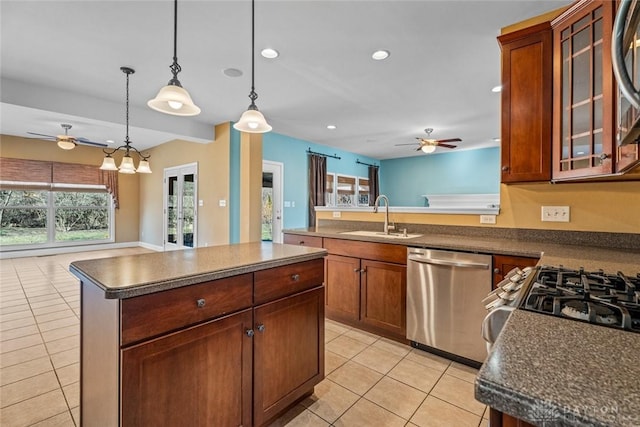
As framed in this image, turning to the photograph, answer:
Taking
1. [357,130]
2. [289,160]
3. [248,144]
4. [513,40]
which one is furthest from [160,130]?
[513,40]

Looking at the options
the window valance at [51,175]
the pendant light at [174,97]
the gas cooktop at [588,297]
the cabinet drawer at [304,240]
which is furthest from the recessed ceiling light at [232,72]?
the window valance at [51,175]

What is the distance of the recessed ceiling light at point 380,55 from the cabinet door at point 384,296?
2.02 m

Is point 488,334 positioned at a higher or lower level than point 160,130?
lower

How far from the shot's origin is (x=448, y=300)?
2.29 m

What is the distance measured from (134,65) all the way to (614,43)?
386 cm

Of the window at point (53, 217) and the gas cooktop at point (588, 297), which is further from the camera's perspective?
the window at point (53, 217)

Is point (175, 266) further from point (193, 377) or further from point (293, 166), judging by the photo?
point (293, 166)

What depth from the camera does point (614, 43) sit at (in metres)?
0.53

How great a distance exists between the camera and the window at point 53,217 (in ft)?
20.6

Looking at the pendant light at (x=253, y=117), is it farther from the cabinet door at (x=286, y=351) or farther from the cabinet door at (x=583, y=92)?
the cabinet door at (x=583, y=92)

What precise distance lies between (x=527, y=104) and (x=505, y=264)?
1105 mm

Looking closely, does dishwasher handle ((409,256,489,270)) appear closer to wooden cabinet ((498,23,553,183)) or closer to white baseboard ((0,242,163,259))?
wooden cabinet ((498,23,553,183))

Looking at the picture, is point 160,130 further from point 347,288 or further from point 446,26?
point 446,26

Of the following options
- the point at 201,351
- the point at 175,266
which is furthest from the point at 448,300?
the point at 175,266
